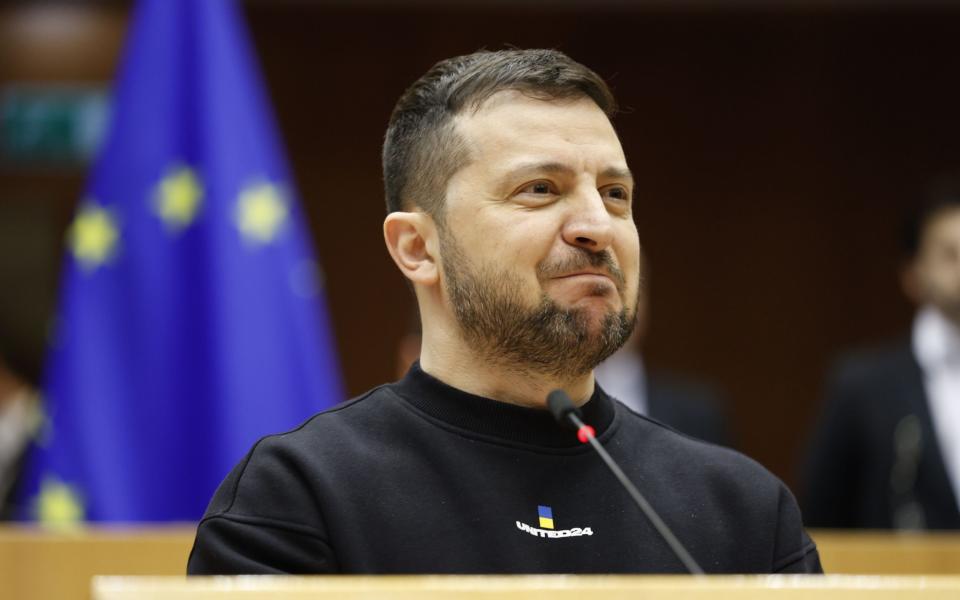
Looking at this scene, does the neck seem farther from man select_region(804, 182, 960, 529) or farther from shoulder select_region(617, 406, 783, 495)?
man select_region(804, 182, 960, 529)

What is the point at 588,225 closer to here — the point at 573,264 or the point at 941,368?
the point at 573,264

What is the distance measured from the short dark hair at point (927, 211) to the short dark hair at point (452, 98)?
2311 millimetres

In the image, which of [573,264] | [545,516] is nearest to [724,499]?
[545,516]

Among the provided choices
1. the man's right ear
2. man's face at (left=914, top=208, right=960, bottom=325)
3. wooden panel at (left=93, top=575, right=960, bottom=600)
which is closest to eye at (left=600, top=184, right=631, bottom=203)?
the man's right ear

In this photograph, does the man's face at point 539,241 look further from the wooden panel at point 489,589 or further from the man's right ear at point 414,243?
the wooden panel at point 489,589

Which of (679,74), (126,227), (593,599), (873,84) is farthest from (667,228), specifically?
(593,599)

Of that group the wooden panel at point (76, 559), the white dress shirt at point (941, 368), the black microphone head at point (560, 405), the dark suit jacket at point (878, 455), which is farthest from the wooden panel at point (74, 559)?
the white dress shirt at point (941, 368)

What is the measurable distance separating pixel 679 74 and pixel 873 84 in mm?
911

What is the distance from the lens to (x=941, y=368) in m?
4.14

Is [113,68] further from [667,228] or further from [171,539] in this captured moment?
[171,539]

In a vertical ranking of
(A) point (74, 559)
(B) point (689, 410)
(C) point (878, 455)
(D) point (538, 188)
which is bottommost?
(C) point (878, 455)

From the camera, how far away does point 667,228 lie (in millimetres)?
6605

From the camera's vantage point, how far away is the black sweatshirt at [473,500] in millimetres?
1834

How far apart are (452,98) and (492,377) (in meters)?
0.43
